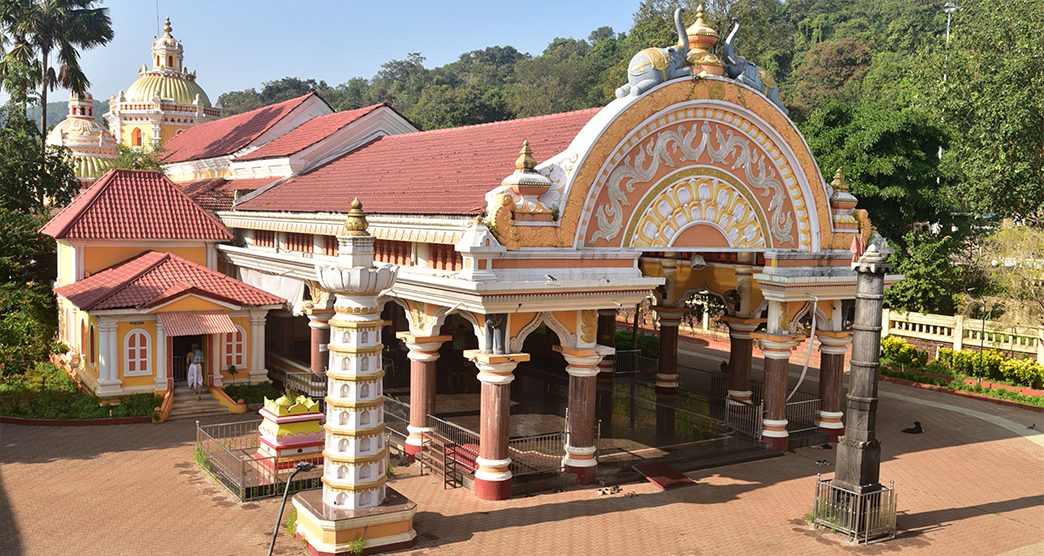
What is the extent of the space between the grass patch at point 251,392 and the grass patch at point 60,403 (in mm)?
1796

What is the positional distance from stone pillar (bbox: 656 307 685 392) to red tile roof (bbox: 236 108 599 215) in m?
6.27

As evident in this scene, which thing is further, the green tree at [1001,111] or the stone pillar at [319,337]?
the green tree at [1001,111]

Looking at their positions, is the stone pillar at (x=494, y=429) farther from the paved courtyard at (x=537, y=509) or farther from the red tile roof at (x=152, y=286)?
the red tile roof at (x=152, y=286)

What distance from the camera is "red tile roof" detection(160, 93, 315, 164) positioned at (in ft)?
101

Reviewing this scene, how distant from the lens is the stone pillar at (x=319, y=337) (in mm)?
21109

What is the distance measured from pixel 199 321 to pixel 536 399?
27.4 ft

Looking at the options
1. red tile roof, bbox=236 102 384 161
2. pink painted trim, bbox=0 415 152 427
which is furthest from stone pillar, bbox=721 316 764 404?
pink painted trim, bbox=0 415 152 427

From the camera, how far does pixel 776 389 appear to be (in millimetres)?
18328

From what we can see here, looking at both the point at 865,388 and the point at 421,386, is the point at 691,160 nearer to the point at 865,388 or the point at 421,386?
the point at 865,388

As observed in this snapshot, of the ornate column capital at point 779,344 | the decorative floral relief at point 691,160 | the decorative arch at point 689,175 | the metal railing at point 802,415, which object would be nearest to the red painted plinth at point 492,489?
the decorative arch at point 689,175

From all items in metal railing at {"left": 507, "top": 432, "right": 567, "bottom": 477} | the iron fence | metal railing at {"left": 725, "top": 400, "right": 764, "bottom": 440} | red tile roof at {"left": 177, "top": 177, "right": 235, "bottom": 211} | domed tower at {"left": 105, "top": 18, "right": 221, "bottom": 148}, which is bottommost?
the iron fence

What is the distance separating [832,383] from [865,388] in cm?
556

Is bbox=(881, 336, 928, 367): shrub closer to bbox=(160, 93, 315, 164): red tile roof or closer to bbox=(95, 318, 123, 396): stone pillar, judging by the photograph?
bbox=(160, 93, 315, 164): red tile roof

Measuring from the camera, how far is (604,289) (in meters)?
15.2
